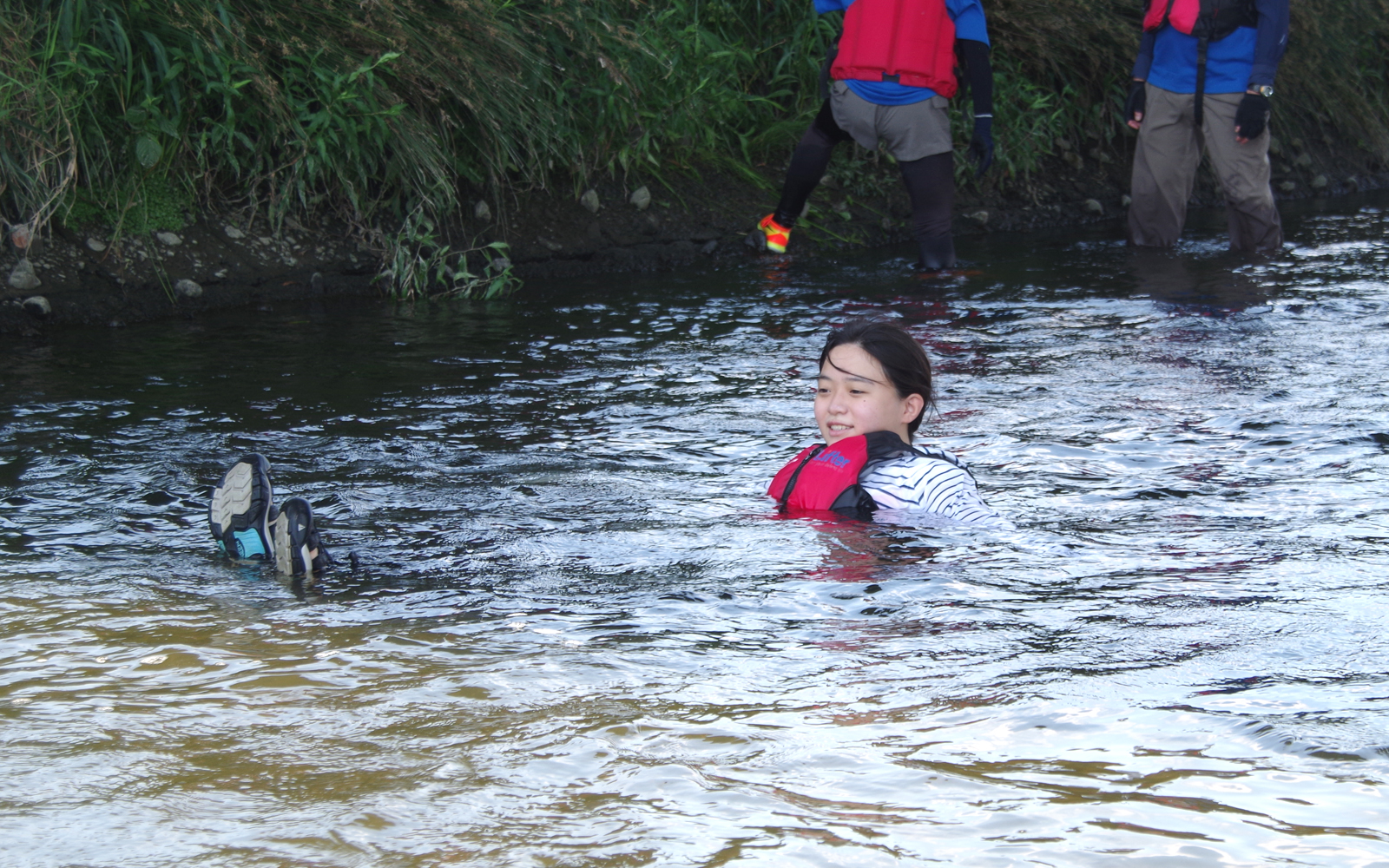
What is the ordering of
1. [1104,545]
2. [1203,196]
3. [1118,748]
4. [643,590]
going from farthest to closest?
[1203,196], [1104,545], [643,590], [1118,748]

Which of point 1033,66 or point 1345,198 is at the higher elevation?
point 1033,66

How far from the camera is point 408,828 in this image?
2008mm

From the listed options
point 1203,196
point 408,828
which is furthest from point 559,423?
point 1203,196

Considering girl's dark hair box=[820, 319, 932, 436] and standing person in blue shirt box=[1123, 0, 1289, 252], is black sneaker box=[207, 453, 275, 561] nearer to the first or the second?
girl's dark hair box=[820, 319, 932, 436]

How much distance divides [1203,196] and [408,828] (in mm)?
11193

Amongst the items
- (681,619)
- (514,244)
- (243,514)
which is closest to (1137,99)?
(514,244)

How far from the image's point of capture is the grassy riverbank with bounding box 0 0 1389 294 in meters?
6.71

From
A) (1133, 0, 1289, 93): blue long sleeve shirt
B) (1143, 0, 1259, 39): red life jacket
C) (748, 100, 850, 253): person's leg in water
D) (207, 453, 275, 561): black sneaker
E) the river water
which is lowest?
the river water

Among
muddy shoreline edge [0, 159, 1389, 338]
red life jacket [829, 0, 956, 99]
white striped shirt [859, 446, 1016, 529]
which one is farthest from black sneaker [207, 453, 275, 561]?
red life jacket [829, 0, 956, 99]

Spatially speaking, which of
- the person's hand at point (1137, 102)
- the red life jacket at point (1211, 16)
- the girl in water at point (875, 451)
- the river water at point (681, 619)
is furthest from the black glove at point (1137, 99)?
the girl in water at point (875, 451)

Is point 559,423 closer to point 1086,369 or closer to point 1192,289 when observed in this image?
point 1086,369

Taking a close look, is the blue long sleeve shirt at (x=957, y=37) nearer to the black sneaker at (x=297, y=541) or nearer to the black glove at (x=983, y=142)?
the black glove at (x=983, y=142)

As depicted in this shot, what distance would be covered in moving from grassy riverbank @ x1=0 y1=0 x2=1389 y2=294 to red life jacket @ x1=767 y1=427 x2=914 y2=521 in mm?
3907

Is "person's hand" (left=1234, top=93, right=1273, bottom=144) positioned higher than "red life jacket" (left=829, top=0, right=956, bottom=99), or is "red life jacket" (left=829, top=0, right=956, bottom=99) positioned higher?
"red life jacket" (left=829, top=0, right=956, bottom=99)
